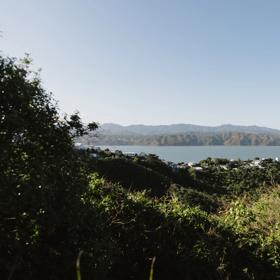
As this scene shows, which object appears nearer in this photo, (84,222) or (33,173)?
(33,173)

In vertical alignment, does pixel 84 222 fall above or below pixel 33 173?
below

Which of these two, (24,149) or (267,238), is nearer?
(24,149)

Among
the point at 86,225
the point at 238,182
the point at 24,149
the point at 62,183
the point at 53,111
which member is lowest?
the point at 238,182

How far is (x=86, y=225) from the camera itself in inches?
374

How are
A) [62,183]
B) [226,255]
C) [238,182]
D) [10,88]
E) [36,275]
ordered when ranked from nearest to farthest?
1. [10,88]
2. [62,183]
3. [36,275]
4. [226,255]
5. [238,182]

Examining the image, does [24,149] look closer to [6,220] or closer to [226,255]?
[6,220]

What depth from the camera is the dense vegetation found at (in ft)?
26.2

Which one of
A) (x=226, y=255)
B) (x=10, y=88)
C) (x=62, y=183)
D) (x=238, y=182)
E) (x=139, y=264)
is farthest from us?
(x=238, y=182)

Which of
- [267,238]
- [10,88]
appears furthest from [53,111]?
[267,238]

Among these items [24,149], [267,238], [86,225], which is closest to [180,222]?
[267,238]

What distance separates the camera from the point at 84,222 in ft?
31.1

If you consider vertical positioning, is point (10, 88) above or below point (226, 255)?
above

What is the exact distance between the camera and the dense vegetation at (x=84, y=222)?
7984 millimetres

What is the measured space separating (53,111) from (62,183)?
1553 millimetres
